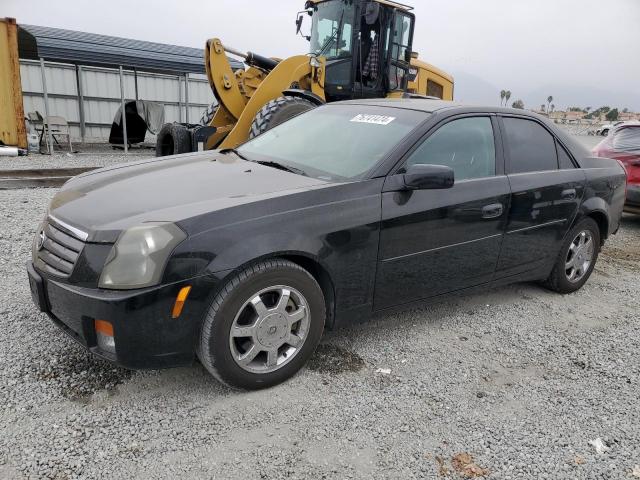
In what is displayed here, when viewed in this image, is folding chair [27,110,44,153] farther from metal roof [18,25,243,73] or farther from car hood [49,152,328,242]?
car hood [49,152,328,242]

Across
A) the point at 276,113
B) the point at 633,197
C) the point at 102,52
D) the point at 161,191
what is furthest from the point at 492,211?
the point at 102,52

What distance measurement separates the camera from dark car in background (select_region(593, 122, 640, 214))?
6.68m

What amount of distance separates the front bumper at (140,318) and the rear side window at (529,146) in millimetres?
2463

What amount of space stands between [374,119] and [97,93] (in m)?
15.2

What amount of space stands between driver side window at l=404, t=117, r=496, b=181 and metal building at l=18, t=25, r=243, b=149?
37.2 feet

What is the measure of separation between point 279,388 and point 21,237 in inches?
142

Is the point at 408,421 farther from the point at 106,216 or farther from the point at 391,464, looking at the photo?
the point at 106,216

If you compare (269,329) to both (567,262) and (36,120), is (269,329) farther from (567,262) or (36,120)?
(36,120)

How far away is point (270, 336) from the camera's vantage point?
2.66m

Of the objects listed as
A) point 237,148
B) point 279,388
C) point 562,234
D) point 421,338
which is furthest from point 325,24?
point 279,388

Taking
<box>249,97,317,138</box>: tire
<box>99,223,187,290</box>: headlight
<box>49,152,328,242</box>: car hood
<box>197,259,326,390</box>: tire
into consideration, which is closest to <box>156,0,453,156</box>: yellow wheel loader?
<box>249,97,317,138</box>: tire

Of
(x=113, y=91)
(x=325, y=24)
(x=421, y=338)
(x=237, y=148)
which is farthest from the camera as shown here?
(x=113, y=91)

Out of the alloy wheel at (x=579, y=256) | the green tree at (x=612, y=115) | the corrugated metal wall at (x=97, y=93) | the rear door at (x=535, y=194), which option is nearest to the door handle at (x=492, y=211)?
the rear door at (x=535, y=194)

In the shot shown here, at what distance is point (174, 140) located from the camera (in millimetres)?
8461
